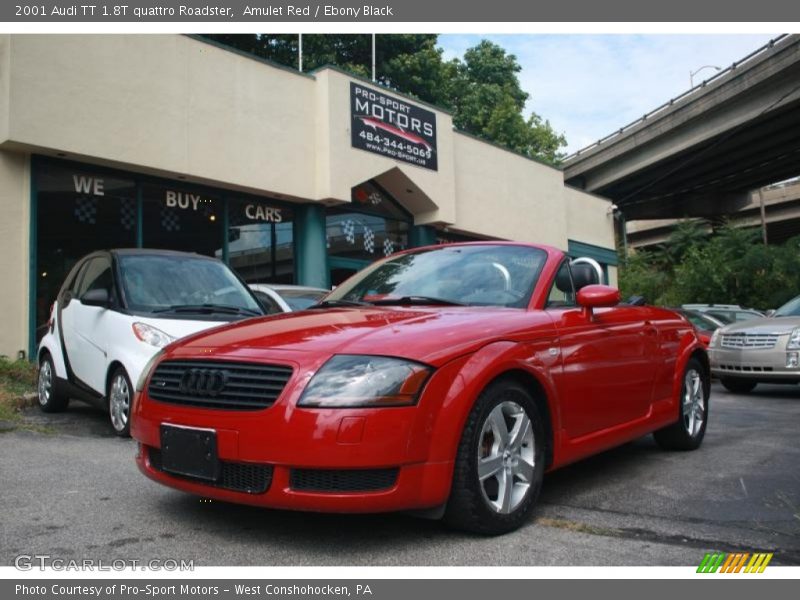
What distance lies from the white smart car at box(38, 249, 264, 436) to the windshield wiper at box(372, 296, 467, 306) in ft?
8.18

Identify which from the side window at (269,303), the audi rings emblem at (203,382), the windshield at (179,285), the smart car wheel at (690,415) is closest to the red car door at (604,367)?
the smart car wheel at (690,415)

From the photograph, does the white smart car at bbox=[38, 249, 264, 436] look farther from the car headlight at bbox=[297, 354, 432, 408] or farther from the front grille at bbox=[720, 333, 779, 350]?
the front grille at bbox=[720, 333, 779, 350]

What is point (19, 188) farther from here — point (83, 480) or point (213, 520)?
point (213, 520)

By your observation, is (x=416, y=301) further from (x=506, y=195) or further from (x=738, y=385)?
(x=506, y=195)

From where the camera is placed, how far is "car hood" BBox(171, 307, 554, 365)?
3.19 metres

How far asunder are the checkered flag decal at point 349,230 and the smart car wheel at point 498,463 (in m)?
13.5

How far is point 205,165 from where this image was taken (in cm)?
1291

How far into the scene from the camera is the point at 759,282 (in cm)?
2959

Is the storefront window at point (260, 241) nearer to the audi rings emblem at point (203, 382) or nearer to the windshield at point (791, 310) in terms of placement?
the windshield at point (791, 310)

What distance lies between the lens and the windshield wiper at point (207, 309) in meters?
6.42

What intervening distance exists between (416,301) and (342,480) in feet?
4.70

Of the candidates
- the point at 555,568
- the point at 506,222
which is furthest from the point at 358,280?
the point at 506,222

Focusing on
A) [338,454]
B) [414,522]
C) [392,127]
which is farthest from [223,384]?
[392,127]

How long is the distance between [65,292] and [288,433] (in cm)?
549
